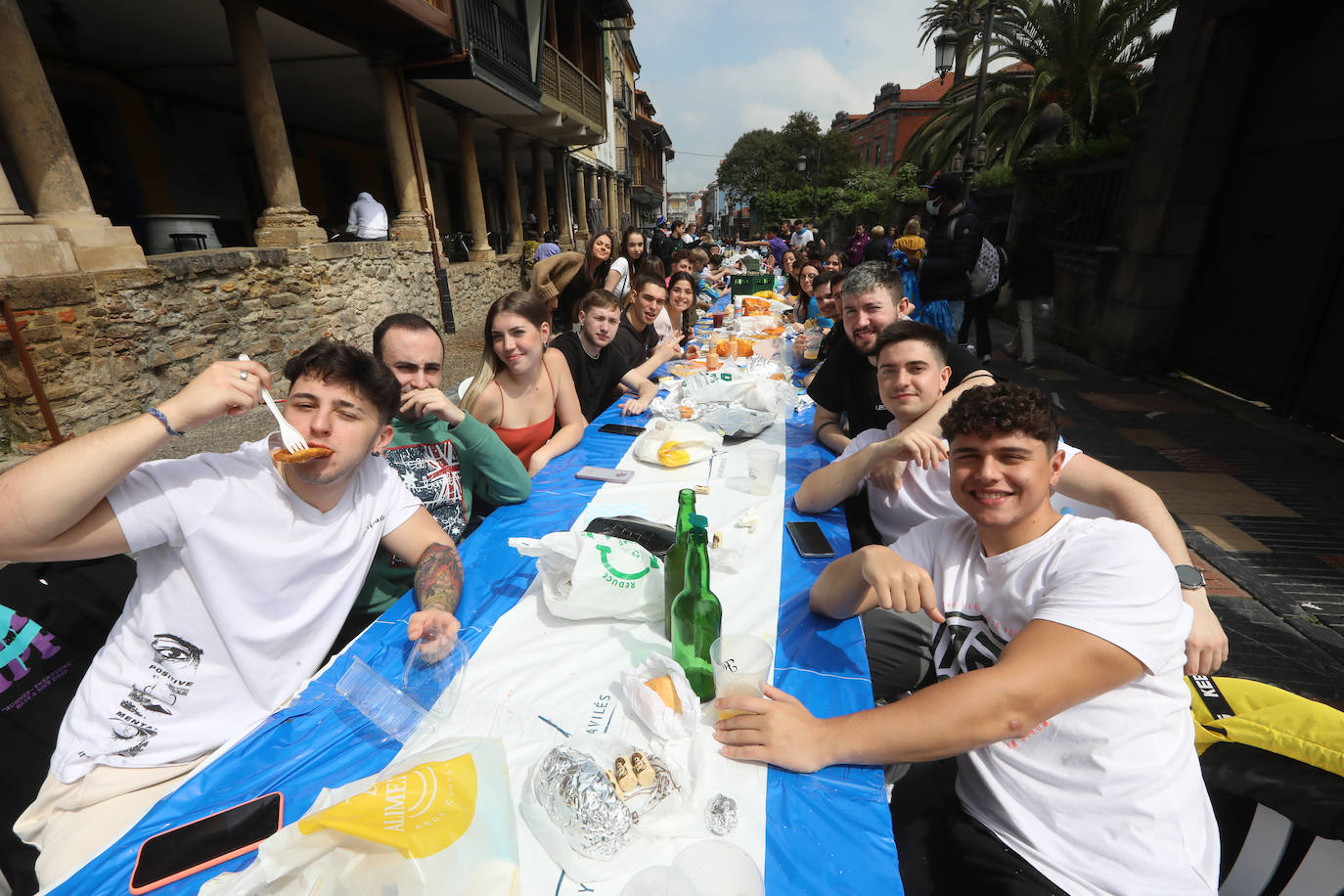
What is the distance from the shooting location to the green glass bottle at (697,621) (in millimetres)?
1358

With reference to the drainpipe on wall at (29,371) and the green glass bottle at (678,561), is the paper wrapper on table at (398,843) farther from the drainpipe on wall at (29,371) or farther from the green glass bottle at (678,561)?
the drainpipe on wall at (29,371)

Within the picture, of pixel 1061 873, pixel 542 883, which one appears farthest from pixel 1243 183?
pixel 542 883

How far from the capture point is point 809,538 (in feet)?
6.81

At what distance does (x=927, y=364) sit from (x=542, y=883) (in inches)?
83.1

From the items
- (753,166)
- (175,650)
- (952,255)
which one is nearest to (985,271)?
(952,255)

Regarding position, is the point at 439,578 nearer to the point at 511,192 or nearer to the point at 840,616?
the point at 840,616

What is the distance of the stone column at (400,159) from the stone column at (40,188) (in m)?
4.43

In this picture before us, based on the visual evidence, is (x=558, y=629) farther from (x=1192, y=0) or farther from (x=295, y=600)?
(x=1192, y=0)

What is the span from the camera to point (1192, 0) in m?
5.83

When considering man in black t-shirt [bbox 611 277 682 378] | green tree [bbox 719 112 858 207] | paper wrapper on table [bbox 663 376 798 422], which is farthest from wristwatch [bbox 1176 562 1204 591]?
green tree [bbox 719 112 858 207]

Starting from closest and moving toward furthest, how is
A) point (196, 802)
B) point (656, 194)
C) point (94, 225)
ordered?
point (196, 802)
point (94, 225)
point (656, 194)

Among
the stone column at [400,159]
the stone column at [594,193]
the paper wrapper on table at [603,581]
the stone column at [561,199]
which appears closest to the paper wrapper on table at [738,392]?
the paper wrapper on table at [603,581]

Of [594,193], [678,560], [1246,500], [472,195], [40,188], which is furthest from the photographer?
[594,193]

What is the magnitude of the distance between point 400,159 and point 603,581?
352 inches
